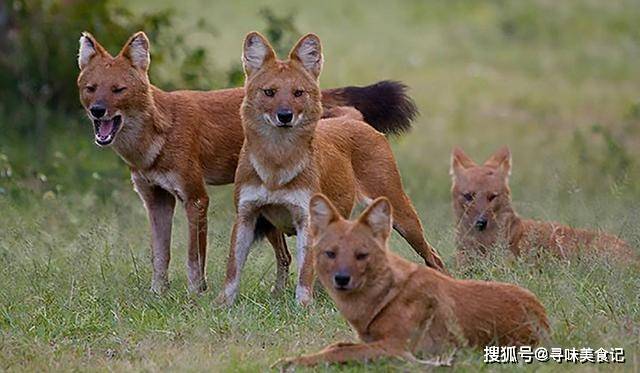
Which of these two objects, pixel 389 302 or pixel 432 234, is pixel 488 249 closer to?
pixel 432 234

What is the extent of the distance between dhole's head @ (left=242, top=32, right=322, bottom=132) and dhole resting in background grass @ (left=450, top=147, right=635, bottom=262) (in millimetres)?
1564

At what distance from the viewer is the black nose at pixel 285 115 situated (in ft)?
22.1

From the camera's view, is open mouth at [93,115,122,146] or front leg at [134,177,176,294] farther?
front leg at [134,177,176,294]

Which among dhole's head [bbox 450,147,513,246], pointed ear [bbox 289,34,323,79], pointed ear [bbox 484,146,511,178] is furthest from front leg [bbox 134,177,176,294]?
pointed ear [bbox 484,146,511,178]

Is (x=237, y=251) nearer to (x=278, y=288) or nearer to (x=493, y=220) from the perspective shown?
(x=278, y=288)

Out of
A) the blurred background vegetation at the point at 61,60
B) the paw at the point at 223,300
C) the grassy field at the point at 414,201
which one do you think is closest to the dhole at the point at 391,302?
the grassy field at the point at 414,201

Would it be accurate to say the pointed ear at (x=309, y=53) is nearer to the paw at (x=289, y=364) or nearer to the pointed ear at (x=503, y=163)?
the paw at (x=289, y=364)

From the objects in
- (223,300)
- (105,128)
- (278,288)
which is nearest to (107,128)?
(105,128)

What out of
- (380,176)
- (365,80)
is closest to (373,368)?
(380,176)

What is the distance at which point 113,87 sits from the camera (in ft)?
23.6

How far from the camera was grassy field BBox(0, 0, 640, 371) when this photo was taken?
19.8 feet

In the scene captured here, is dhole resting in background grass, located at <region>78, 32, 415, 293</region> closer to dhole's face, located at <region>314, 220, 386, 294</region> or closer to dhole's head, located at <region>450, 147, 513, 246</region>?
dhole's head, located at <region>450, 147, 513, 246</region>

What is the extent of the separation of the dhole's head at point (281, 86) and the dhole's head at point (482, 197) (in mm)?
1843

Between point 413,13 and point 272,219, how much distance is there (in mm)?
15129
